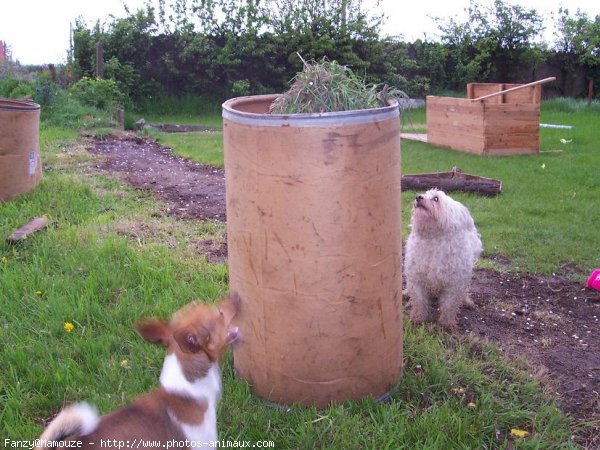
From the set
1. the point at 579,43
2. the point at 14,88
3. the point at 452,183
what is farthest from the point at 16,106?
the point at 579,43

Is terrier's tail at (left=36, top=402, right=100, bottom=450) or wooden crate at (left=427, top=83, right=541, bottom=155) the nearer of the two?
terrier's tail at (left=36, top=402, right=100, bottom=450)

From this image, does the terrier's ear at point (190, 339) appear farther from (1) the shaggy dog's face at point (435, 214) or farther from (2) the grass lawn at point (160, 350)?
(1) the shaggy dog's face at point (435, 214)

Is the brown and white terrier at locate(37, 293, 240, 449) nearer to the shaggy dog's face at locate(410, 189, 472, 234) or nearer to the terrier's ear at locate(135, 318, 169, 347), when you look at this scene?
the terrier's ear at locate(135, 318, 169, 347)

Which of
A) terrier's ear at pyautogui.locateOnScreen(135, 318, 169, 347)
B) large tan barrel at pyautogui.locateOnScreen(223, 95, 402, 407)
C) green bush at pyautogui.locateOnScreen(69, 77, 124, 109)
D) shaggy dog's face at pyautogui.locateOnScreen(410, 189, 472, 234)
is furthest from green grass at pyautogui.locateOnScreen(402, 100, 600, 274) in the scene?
green bush at pyautogui.locateOnScreen(69, 77, 124, 109)

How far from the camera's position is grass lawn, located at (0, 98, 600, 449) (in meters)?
3.10

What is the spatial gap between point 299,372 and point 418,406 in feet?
2.22

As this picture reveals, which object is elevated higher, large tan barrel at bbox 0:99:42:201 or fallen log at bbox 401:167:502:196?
large tan barrel at bbox 0:99:42:201

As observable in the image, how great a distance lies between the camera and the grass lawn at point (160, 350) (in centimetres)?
310

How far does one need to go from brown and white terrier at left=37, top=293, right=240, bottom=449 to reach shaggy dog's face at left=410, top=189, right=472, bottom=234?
2.22 m

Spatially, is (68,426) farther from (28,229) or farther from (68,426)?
(28,229)

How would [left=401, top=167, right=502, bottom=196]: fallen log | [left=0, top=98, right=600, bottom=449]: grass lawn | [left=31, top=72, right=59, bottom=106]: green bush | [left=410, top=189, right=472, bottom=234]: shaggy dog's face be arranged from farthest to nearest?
1. [left=31, top=72, right=59, bottom=106]: green bush
2. [left=401, top=167, right=502, bottom=196]: fallen log
3. [left=410, top=189, right=472, bottom=234]: shaggy dog's face
4. [left=0, top=98, right=600, bottom=449]: grass lawn

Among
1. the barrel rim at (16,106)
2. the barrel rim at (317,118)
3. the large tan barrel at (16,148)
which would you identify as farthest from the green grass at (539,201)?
the barrel rim at (16,106)

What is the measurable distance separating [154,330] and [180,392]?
0.28 metres

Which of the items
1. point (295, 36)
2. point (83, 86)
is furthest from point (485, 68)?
point (83, 86)
